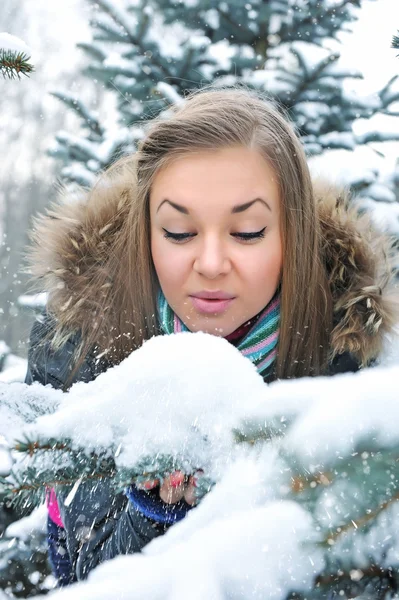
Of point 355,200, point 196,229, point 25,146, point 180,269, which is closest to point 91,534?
point 180,269

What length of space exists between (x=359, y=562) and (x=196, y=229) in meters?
1.02

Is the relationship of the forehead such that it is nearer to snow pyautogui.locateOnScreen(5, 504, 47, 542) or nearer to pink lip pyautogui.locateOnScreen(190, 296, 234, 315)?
pink lip pyautogui.locateOnScreen(190, 296, 234, 315)

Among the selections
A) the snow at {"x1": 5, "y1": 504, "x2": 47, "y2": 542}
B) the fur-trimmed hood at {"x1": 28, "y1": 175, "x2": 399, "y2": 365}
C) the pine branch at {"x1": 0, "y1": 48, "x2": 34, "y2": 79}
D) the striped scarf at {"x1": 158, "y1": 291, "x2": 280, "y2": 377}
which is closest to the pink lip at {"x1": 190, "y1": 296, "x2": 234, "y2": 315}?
the striped scarf at {"x1": 158, "y1": 291, "x2": 280, "y2": 377}

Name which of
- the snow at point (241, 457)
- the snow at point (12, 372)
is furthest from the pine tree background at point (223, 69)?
the snow at point (241, 457)

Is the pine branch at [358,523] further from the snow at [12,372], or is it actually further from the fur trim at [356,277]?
the snow at [12,372]

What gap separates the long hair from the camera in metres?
1.60

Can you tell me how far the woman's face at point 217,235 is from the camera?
1418 millimetres

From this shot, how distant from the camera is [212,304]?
150 centimetres

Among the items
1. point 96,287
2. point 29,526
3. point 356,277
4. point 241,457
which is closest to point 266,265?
point 356,277

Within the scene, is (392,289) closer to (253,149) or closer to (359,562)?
(253,149)

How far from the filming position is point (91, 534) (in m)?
1.46

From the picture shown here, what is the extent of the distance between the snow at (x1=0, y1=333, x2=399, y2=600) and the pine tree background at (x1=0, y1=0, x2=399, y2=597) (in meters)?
2.63

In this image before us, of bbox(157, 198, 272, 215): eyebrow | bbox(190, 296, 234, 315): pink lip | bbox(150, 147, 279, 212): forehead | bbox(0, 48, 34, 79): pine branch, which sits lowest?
bbox(190, 296, 234, 315): pink lip

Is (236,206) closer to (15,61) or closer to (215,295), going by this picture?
(215,295)
